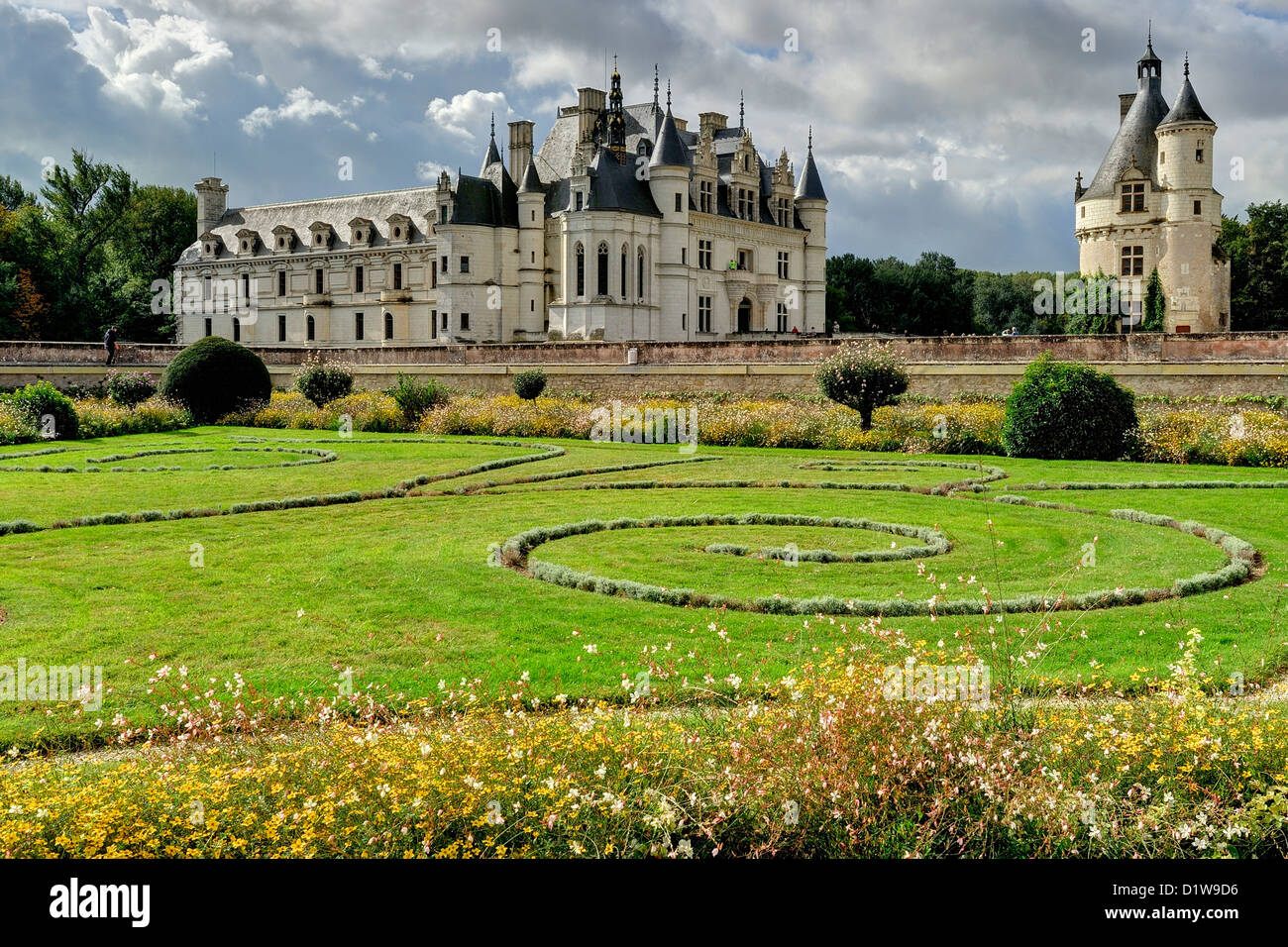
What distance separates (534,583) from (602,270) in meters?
44.4

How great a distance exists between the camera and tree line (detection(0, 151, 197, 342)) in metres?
63.3

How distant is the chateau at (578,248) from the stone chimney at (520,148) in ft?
0.25

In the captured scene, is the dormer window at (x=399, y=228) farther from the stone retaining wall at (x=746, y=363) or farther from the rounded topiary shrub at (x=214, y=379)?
the rounded topiary shrub at (x=214, y=379)

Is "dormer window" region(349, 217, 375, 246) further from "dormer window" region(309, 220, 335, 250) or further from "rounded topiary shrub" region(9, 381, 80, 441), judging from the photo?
"rounded topiary shrub" region(9, 381, 80, 441)

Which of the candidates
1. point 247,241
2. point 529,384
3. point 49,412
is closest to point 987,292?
point 247,241

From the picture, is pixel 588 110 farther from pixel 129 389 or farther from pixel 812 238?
pixel 129 389

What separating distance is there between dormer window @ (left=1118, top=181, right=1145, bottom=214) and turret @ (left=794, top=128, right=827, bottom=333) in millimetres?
18497

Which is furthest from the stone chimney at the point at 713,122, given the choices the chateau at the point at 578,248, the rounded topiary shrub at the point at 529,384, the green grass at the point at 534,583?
the green grass at the point at 534,583

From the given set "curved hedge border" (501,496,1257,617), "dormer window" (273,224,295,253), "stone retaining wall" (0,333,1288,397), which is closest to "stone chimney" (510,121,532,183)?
"dormer window" (273,224,295,253)

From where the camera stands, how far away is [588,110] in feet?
197

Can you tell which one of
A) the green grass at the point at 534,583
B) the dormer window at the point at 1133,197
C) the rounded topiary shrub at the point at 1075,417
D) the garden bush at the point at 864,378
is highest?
the dormer window at the point at 1133,197

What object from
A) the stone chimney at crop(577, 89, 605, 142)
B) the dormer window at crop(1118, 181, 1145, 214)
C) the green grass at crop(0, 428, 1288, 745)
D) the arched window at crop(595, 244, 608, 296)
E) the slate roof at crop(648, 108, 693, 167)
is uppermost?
the stone chimney at crop(577, 89, 605, 142)

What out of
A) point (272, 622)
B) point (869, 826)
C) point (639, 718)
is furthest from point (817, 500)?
point (869, 826)

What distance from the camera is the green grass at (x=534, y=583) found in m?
8.10
